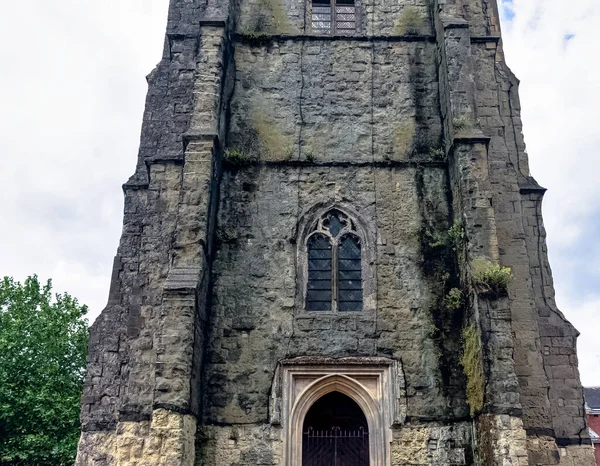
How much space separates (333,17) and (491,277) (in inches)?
278

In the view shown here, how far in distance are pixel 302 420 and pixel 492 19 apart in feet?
32.1

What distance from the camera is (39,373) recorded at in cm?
1973

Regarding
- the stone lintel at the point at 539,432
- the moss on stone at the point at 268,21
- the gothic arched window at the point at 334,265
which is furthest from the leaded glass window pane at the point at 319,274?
the moss on stone at the point at 268,21

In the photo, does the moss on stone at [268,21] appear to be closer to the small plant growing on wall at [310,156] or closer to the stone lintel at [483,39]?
the small plant growing on wall at [310,156]

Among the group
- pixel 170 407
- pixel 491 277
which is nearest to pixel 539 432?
pixel 491 277

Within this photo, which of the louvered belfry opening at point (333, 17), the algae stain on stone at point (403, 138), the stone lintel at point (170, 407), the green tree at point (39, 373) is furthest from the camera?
the green tree at point (39, 373)

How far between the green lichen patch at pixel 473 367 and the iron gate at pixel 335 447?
1.84 meters

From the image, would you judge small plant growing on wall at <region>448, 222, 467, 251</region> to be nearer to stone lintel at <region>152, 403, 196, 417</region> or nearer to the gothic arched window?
the gothic arched window

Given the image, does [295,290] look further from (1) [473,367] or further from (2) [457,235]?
(1) [473,367]

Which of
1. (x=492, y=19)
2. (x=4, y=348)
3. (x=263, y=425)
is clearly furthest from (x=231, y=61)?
(x=4, y=348)

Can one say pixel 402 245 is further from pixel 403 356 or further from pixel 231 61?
pixel 231 61

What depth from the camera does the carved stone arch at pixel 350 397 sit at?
9758 millimetres

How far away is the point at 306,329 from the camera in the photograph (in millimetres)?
10594

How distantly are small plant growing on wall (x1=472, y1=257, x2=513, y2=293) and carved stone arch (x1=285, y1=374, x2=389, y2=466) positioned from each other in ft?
8.30
